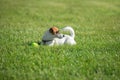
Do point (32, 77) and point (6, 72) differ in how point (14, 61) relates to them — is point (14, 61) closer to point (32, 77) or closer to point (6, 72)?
point (6, 72)

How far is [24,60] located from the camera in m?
6.43

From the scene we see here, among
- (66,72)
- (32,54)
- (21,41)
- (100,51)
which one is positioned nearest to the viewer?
(66,72)

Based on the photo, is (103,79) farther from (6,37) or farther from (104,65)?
(6,37)

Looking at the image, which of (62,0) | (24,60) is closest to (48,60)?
(24,60)

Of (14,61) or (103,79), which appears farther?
(14,61)

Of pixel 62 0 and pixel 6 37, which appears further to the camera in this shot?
pixel 62 0

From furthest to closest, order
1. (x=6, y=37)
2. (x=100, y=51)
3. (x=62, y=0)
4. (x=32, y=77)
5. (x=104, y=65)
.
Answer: (x=62, y=0)
(x=6, y=37)
(x=100, y=51)
(x=104, y=65)
(x=32, y=77)

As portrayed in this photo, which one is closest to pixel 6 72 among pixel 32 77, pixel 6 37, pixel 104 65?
pixel 32 77

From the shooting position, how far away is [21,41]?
8.97m

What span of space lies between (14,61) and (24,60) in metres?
0.25

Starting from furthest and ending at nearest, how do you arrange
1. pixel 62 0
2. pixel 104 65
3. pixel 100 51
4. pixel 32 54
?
1. pixel 62 0
2. pixel 100 51
3. pixel 32 54
4. pixel 104 65

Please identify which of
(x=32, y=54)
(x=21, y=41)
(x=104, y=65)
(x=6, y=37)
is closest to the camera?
(x=104, y=65)

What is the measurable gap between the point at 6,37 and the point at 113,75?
5.40 metres

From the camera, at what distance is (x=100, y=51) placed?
7449 millimetres
